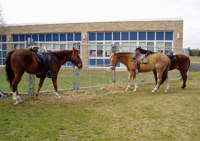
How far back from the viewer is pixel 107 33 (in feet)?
67.3

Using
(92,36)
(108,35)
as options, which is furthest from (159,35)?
(92,36)

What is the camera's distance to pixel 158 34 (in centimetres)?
1934

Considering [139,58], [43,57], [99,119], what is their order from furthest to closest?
[139,58] < [43,57] < [99,119]

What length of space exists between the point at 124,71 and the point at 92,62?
3221 mm

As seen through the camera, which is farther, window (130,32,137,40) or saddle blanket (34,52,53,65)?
window (130,32,137,40)

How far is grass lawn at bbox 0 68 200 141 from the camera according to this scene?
391 cm

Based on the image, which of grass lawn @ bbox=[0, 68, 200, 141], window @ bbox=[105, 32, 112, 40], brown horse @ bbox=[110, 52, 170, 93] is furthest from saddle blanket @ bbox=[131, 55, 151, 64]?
window @ bbox=[105, 32, 112, 40]

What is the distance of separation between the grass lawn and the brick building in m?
11.1

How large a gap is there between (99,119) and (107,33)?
1654 cm

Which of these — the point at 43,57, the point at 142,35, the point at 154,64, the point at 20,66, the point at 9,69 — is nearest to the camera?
the point at 20,66

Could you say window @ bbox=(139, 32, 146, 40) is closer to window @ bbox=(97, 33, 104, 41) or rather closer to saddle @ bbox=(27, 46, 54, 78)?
window @ bbox=(97, 33, 104, 41)

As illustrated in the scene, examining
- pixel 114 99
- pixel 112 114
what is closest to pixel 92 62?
pixel 114 99

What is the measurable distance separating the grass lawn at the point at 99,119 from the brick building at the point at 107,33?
36.4 feet

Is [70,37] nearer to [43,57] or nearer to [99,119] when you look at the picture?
[43,57]
